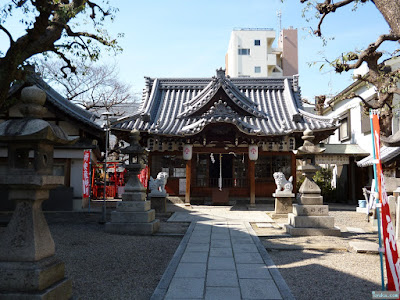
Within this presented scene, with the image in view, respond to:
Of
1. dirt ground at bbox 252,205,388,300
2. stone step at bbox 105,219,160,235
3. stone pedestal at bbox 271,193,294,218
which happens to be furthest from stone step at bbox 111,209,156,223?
stone pedestal at bbox 271,193,294,218

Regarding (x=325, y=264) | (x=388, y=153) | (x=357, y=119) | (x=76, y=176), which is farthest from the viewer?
(x=357, y=119)

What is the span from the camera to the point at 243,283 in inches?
192

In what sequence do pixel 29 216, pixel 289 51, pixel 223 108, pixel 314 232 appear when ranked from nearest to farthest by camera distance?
pixel 29 216
pixel 314 232
pixel 223 108
pixel 289 51

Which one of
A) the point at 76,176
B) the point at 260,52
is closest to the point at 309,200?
the point at 76,176

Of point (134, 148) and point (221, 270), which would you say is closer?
point (221, 270)

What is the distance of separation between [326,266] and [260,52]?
4525cm

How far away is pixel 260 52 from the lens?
47.2 m

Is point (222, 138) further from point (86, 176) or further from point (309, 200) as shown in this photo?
point (309, 200)

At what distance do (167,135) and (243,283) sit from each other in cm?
1194

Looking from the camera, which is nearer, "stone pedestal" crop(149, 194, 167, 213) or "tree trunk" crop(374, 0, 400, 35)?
"tree trunk" crop(374, 0, 400, 35)

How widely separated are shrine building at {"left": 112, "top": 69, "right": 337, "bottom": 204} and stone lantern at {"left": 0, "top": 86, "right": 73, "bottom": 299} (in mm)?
11391

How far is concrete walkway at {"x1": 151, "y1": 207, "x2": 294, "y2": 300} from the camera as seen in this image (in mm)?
4461

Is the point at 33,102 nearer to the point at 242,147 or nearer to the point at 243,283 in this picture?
the point at 243,283

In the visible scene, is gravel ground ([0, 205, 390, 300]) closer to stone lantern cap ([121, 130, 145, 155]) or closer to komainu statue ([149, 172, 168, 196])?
stone lantern cap ([121, 130, 145, 155])
